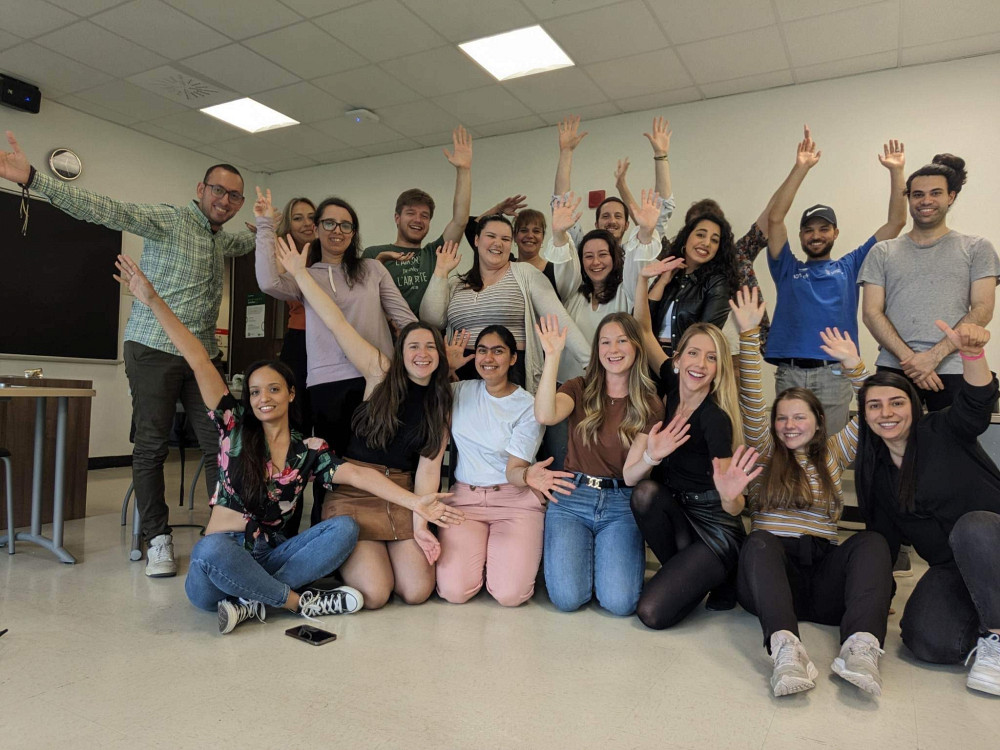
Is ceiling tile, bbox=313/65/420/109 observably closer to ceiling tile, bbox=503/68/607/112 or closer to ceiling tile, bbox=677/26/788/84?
ceiling tile, bbox=503/68/607/112

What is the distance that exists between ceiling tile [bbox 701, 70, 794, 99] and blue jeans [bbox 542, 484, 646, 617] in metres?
3.59

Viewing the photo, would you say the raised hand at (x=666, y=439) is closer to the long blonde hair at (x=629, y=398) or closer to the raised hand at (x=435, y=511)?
the long blonde hair at (x=629, y=398)

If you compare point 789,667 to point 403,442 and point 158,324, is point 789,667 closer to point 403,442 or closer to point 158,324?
point 403,442

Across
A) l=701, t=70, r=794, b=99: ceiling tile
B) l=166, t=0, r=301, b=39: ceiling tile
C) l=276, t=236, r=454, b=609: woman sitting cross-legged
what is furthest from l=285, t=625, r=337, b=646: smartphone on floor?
l=701, t=70, r=794, b=99: ceiling tile

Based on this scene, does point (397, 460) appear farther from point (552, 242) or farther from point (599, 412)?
point (552, 242)

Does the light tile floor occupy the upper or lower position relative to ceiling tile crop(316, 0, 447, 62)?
lower

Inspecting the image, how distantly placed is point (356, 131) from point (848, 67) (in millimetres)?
3977

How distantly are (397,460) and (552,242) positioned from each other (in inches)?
48.9

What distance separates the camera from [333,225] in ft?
9.37

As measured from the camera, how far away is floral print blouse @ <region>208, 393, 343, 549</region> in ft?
7.43

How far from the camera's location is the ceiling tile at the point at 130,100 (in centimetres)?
517

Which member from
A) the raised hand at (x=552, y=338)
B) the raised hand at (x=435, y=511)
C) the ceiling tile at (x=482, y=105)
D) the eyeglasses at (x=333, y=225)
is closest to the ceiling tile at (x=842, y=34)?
the ceiling tile at (x=482, y=105)

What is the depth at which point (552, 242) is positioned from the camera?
10.0 ft

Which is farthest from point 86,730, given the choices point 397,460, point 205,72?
point 205,72
